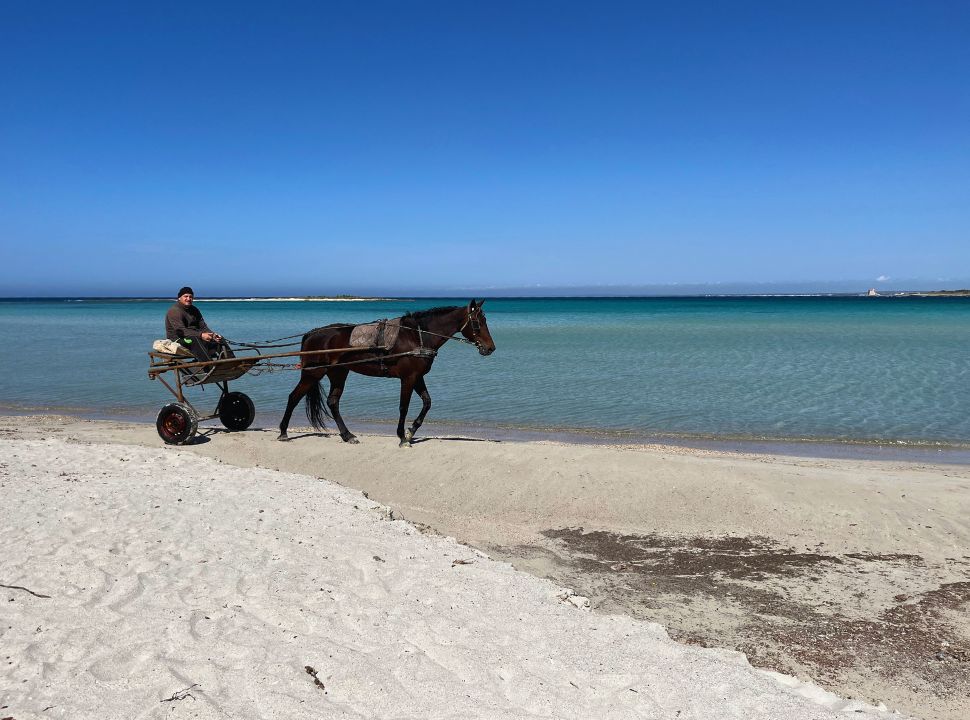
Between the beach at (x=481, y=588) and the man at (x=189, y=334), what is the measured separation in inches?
74.8

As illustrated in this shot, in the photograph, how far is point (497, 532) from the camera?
8062mm

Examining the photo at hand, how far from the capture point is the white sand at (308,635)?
3783 mm

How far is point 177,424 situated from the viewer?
11.7 m

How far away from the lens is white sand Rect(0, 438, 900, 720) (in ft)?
12.4

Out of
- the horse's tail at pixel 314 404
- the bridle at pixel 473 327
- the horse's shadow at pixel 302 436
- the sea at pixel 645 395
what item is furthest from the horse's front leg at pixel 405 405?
the sea at pixel 645 395

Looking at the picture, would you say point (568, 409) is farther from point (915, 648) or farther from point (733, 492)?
point (915, 648)

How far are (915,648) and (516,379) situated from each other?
17.5 metres

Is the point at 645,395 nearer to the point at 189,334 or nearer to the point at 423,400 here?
the point at 423,400

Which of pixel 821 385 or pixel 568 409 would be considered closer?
pixel 568 409

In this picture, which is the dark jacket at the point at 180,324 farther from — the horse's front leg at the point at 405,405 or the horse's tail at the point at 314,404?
the horse's front leg at the point at 405,405

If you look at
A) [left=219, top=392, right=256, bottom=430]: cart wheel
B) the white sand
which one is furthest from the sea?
Answer: the white sand

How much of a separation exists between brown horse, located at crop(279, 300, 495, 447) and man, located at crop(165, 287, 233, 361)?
1.49 meters

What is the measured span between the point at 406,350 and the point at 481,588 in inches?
259

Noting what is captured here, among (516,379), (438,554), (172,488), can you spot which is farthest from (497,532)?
(516,379)
